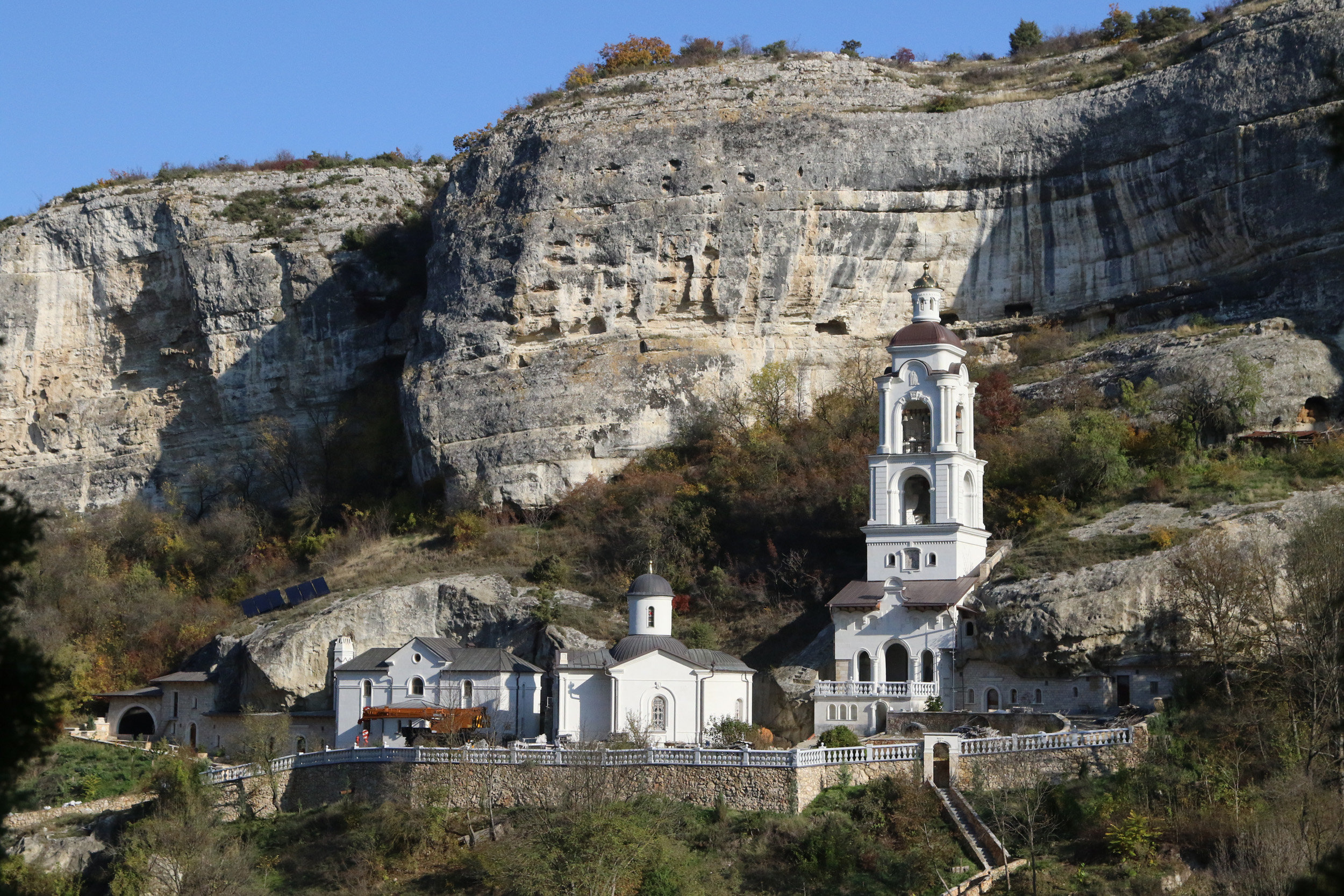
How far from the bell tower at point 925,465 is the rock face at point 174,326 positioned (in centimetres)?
2191

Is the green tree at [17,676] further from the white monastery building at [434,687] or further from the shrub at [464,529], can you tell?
the shrub at [464,529]

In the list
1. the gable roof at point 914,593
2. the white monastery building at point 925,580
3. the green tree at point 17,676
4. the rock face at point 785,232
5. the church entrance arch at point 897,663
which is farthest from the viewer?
the rock face at point 785,232

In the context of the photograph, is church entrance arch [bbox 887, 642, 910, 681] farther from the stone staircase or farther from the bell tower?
the stone staircase

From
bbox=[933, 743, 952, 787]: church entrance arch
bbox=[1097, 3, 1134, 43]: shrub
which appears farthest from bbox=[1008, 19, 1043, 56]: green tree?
bbox=[933, 743, 952, 787]: church entrance arch

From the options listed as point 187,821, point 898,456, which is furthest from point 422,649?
point 898,456

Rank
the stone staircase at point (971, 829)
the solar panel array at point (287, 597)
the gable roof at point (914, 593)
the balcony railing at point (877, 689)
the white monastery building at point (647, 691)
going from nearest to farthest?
1. the stone staircase at point (971, 829)
2. the white monastery building at point (647, 691)
3. the balcony railing at point (877, 689)
4. the gable roof at point (914, 593)
5. the solar panel array at point (287, 597)

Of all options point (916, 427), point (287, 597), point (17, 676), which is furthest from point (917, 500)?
point (17, 676)

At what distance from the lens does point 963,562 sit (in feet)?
152

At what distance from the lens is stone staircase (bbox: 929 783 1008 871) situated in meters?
34.5

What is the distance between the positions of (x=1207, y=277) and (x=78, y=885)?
121 feet

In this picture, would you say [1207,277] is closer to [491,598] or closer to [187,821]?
[491,598]

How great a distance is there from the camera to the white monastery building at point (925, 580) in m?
42.3

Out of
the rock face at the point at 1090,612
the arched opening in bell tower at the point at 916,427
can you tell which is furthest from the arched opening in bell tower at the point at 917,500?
the rock face at the point at 1090,612

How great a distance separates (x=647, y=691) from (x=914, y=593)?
23.7 ft
